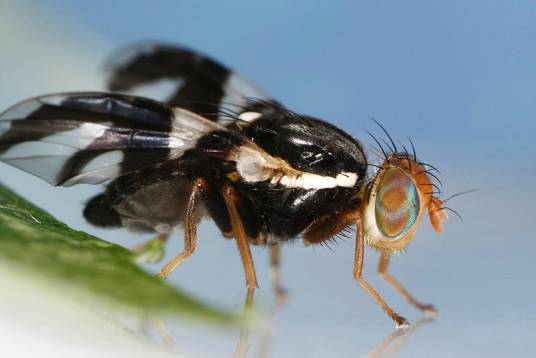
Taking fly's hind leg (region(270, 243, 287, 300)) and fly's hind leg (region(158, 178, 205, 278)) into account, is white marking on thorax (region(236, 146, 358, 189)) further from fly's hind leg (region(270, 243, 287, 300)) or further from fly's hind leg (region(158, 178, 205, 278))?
fly's hind leg (region(270, 243, 287, 300))

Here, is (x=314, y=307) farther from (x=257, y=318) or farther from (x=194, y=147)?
(x=257, y=318)

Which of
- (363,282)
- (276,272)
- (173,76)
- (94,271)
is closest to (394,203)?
(363,282)

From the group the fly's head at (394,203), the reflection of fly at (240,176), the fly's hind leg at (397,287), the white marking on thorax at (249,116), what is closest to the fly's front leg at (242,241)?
the reflection of fly at (240,176)

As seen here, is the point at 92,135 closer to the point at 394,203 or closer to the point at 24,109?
the point at 24,109

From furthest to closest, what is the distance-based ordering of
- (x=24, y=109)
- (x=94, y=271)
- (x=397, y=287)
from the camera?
(x=397, y=287)
(x=24, y=109)
(x=94, y=271)

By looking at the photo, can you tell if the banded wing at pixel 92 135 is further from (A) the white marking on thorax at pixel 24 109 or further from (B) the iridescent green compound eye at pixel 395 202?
(B) the iridescent green compound eye at pixel 395 202

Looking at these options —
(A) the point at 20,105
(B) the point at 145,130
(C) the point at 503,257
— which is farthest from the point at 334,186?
(C) the point at 503,257

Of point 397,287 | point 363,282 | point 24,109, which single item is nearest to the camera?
point 24,109
